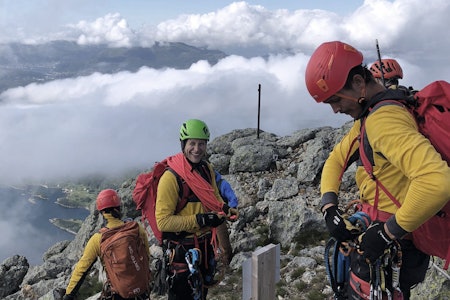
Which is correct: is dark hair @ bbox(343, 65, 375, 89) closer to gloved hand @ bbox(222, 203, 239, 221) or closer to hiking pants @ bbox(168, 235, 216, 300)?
gloved hand @ bbox(222, 203, 239, 221)

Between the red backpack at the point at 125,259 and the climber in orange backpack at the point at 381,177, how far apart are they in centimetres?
374

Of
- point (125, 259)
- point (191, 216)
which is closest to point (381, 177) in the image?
point (191, 216)

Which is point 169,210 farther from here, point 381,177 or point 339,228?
point 381,177

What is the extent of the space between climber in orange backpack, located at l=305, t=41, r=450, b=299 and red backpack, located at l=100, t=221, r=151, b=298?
12.3 feet

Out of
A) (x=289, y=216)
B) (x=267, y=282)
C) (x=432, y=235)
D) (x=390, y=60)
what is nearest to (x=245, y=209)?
(x=289, y=216)

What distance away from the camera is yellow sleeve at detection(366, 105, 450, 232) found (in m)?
2.70

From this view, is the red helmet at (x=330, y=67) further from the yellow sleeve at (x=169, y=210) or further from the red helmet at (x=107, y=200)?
the red helmet at (x=107, y=200)

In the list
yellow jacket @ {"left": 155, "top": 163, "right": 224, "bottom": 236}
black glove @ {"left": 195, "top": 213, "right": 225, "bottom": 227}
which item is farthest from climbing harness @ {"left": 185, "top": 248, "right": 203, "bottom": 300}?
black glove @ {"left": 195, "top": 213, "right": 225, "bottom": 227}

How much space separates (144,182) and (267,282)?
10.0 ft

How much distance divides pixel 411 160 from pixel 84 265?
570 centimetres

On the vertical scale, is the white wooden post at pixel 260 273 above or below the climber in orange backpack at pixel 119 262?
above

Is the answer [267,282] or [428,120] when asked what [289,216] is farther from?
[428,120]

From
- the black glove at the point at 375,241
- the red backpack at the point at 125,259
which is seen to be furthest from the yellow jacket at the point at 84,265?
the black glove at the point at 375,241

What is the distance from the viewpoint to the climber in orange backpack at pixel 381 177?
A: 9.12 feet
